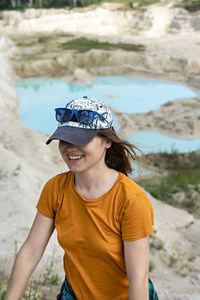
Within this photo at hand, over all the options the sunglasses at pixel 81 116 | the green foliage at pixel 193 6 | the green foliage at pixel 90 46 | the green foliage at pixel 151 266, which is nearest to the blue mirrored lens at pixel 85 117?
the sunglasses at pixel 81 116

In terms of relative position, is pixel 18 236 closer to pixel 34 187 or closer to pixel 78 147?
pixel 34 187

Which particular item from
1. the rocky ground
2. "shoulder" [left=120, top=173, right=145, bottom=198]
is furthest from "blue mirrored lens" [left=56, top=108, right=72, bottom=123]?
the rocky ground

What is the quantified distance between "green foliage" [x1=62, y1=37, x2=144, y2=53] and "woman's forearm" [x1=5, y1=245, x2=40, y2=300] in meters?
25.2

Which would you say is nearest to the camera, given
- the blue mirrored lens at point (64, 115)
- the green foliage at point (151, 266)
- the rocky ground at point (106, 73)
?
the blue mirrored lens at point (64, 115)

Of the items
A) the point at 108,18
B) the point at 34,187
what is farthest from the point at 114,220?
the point at 108,18

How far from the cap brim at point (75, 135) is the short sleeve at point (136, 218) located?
361 millimetres

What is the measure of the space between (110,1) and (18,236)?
44.6 meters

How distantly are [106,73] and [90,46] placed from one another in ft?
15.8

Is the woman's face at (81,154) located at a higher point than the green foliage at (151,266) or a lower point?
higher

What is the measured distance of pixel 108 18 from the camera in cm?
4159

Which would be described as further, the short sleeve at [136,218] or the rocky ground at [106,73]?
the rocky ground at [106,73]

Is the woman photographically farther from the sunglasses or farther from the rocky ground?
the rocky ground

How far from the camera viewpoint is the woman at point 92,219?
63.2 inches

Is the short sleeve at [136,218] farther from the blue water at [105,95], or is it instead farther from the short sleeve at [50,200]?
the blue water at [105,95]
